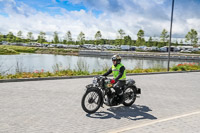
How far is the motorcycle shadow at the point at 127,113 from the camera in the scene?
5.60 meters

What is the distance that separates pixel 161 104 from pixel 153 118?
1.68 meters

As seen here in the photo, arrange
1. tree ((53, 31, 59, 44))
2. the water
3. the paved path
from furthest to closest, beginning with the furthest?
tree ((53, 31, 59, 44)) < the water < the paved path

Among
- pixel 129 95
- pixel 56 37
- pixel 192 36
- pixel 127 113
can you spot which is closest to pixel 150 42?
pixel 192 36

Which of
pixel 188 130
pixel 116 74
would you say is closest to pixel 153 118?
pixel 188 130

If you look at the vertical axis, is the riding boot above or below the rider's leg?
below

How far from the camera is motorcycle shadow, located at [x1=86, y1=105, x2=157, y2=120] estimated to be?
5598mm

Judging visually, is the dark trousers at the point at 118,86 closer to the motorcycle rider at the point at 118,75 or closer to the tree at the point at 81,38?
the motorcycle rider at the point at 118,75

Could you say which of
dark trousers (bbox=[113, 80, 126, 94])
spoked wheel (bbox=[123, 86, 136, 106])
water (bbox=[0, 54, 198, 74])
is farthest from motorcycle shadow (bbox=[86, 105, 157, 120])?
water (bbox=[0, 54, 198, 74])

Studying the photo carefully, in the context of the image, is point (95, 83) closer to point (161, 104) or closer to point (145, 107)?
point (145, 107)

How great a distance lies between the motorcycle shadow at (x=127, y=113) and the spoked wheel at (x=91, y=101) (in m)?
0.17

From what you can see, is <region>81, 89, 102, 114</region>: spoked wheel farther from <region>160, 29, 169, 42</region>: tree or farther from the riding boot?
<region>160, 29, 169, 42</region>: tree

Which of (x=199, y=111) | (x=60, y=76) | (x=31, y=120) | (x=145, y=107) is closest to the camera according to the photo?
(x=31, y=120)

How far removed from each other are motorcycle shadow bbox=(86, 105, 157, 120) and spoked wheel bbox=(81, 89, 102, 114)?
0.17 meters

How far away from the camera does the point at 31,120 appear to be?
16.5 feet
